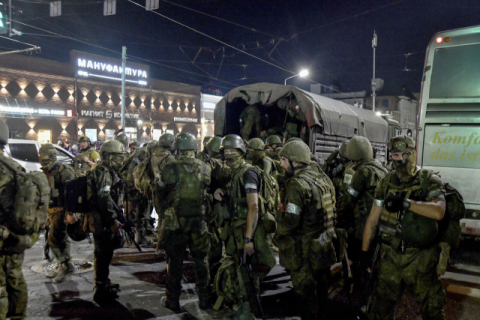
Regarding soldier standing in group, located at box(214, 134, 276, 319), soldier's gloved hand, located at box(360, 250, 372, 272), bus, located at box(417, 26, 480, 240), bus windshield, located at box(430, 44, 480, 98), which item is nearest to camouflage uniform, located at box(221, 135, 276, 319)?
soldier standing in group, located at box(214, 134, 276, 319)

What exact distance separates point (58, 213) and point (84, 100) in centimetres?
3530

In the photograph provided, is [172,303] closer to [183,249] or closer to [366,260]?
[183,249]

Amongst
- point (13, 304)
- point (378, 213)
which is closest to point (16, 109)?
point (13, 304)

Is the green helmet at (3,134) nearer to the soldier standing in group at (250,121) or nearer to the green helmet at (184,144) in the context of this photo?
the green helmet at (184,144)

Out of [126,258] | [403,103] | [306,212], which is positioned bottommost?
[126,258]

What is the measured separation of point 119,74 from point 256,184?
40.8 m

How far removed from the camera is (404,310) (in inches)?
165

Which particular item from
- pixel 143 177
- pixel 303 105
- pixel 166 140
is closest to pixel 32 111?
pixel 143 177

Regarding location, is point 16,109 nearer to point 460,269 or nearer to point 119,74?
point 119,74

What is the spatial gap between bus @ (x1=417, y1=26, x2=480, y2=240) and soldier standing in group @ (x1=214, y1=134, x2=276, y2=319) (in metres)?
4.05

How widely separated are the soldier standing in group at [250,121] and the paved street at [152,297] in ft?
13.5

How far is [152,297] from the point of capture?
4.58 meters

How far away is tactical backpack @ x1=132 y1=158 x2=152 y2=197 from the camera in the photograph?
6777mm

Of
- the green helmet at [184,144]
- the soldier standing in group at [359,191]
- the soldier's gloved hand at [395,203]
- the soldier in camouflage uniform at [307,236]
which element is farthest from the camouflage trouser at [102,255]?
the soldier's gloved hand at [395,203]
